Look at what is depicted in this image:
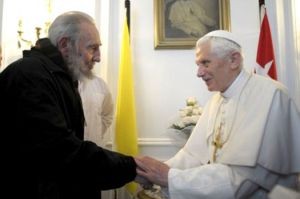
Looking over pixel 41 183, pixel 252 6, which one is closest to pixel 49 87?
pixel 41 183

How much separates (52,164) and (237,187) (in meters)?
1.03

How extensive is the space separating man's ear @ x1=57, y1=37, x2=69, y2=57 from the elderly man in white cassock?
83cm

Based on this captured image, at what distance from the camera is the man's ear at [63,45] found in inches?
81.0


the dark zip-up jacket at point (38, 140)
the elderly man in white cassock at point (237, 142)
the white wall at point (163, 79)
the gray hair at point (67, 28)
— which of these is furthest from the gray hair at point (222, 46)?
the white wall at point (163, 79)

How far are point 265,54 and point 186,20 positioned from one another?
3.72 ft

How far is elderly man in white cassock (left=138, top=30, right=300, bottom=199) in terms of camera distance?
197 cm

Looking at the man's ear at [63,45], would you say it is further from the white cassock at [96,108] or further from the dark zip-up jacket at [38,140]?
the white cassock at [96,108]

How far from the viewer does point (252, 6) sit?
446cm

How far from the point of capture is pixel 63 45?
2.06 metres

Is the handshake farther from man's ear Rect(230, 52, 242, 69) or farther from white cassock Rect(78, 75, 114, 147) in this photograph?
white cassock Rect(78, 75, 114, 147)

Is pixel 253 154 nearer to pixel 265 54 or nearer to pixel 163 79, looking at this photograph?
pixel 265 54

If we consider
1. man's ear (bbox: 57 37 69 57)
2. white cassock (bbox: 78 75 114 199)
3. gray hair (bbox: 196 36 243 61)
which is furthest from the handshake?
Result: white cassock (bbox: 78 75 114 199)

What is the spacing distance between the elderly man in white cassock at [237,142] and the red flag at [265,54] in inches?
64.4

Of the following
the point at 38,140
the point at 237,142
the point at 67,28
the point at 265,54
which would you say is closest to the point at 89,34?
the point at 67,28
